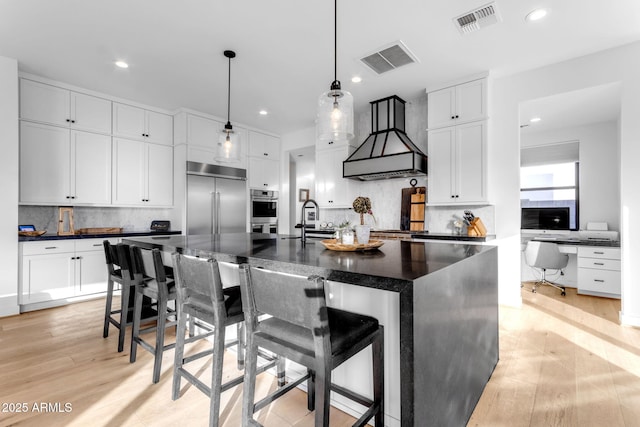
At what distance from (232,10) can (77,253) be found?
3.36 meters

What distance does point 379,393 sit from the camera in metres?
1.40

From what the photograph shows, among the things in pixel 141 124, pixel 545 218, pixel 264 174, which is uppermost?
pixel 141 124

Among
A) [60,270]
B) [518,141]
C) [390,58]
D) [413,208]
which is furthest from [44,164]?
[518,141]

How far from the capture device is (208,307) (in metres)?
1.68

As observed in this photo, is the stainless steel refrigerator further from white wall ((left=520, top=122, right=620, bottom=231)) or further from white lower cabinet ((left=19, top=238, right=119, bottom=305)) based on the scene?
white wall ((left=520, top=122, right=620, bottom=231))

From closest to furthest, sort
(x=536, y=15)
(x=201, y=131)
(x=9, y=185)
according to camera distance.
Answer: (x=536, y=15)
(x=9, y=185)
(x=201, y=131)

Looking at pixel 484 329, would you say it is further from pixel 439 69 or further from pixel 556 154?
pixel 556 154

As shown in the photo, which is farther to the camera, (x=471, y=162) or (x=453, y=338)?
(x=471, y=162)

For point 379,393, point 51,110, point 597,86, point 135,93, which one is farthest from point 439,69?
point 51,110

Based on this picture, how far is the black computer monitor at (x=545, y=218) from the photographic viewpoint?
5035 millimetres

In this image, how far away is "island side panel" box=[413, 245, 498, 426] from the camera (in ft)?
3.72

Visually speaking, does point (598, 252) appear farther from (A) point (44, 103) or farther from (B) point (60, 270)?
(A) point (44, 103)

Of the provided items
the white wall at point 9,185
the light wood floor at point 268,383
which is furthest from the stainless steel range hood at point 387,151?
the white wall at point 9,185

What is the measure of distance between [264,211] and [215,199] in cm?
105
